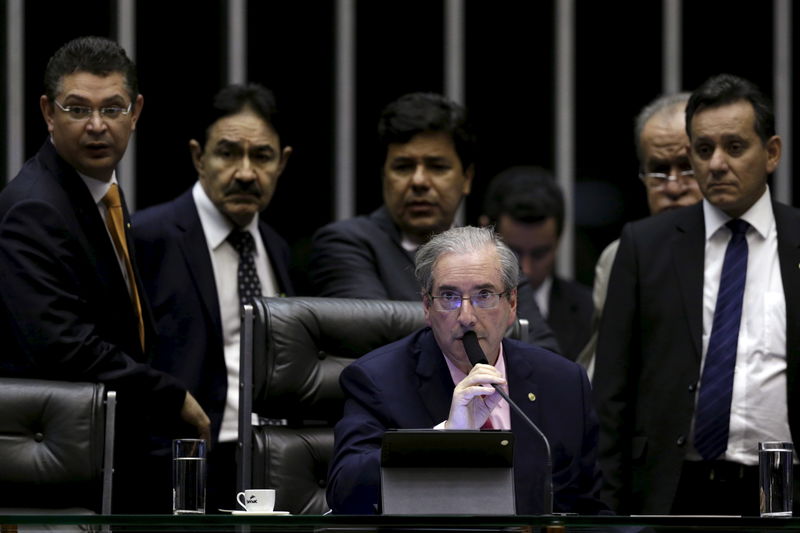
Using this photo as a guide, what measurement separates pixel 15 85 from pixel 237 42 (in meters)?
1.15

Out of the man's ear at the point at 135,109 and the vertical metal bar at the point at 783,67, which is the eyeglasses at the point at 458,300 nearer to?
the man's ear at the point at 135,109

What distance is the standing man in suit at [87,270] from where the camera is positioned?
14.1ft

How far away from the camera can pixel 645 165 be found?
5.68m

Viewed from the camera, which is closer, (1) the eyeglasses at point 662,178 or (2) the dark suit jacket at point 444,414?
(2) the dark suit jacket at point 444,414

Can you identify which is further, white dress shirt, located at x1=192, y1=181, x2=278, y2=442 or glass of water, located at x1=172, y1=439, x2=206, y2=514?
white dress shirt, located at x1=192, y1=181, x2=278, y2=442

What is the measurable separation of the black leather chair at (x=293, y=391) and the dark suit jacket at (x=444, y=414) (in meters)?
0.33

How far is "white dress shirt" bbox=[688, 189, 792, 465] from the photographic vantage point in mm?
4656

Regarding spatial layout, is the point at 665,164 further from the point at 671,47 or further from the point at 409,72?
the point at 671,47

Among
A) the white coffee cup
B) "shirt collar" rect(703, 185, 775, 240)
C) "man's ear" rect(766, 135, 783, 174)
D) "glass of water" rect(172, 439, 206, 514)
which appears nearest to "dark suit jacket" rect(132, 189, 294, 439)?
"glass of water" rect(172, 439, 206, 514)

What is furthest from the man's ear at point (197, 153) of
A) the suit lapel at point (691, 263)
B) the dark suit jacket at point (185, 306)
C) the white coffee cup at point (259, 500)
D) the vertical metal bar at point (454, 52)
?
the vertical metal bar at point (454, 52)

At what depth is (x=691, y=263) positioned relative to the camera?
4.90 m

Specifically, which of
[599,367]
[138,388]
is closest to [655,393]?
[599,367]

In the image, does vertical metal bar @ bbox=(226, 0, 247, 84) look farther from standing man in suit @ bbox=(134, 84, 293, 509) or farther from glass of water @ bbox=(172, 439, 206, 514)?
glass of water @ bbox=(172, 439, 206, 514)

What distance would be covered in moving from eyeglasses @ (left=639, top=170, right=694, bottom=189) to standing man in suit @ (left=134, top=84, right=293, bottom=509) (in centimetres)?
127
